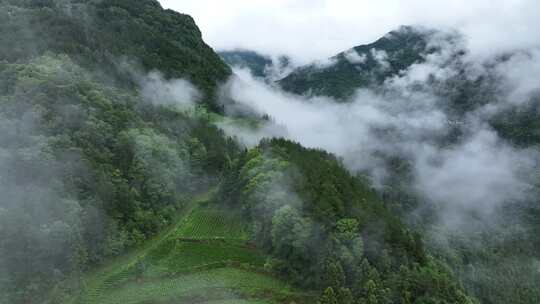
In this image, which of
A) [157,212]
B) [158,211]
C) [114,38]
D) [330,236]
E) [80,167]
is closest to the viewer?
[330,236]

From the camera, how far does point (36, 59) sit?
294 feet

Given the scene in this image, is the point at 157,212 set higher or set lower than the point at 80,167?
lower

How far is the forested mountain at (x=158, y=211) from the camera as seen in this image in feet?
185

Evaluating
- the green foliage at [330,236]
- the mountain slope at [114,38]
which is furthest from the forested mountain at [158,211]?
the mountain slope at [114,38]

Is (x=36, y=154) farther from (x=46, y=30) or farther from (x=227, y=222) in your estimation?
(x=46, y=30)

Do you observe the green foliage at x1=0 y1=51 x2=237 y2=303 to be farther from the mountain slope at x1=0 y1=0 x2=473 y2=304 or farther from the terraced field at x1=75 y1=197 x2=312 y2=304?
the terraced field at x1=75 y1=197 x2=312 y2=304

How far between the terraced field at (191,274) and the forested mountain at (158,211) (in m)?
Result: 0.22

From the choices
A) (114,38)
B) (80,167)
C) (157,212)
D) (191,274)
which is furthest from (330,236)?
(114,38)

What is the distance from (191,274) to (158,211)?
15221mm

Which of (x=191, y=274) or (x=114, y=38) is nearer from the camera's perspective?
(x=191, y=274)

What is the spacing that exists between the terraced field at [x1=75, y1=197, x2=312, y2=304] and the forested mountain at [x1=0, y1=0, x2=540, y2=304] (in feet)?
0.71

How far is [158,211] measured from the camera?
72938mm

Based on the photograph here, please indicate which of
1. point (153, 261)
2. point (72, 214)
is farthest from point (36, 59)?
point (153, 261)

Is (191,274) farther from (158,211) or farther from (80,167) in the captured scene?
(80,167)
